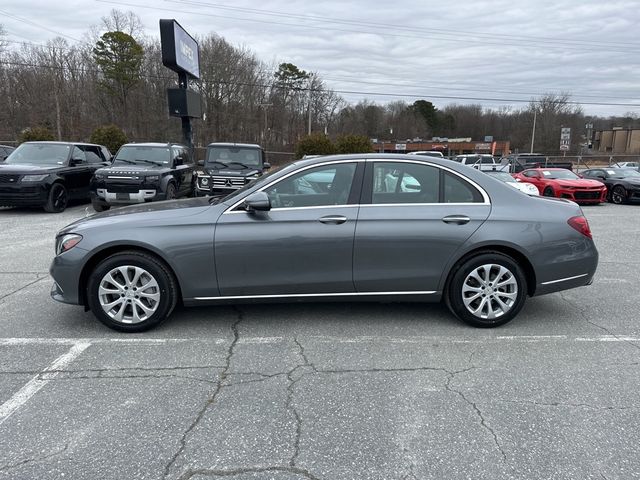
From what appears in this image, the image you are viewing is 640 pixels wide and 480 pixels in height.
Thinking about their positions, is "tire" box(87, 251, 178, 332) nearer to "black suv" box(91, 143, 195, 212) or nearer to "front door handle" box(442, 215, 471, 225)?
"front door handle" box(442, 215, 471, 225)

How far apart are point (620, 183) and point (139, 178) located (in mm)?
16389

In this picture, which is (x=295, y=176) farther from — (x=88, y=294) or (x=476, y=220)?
(x=88, y=294)

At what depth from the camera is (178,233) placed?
13.4 feet

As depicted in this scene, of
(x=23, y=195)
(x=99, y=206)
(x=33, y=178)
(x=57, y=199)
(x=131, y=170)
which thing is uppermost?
(x=131, y=170)

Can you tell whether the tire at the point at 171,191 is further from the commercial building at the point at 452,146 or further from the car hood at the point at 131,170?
the commercial building at the point at 452,146

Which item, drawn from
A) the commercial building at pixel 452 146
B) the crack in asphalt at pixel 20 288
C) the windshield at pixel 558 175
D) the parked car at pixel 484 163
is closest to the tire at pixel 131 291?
the crack in asphalt at pixel 20 288

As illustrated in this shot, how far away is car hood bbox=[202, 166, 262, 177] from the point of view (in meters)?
12.7

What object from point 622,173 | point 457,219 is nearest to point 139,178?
point 457,219

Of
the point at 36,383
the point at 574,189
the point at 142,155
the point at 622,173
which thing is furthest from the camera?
the point at 622,173

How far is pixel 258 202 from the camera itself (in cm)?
403

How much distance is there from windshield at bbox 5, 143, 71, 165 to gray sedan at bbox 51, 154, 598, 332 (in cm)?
899

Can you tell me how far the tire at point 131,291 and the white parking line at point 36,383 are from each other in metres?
0.35

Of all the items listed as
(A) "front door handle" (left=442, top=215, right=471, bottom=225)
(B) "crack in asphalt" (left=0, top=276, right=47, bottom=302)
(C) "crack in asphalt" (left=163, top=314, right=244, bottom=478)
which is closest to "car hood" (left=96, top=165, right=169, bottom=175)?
(B) "crack in asphalt" (left=0, top=276, right=47, bottom=302)

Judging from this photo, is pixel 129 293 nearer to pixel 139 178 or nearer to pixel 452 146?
pixel 139 178
